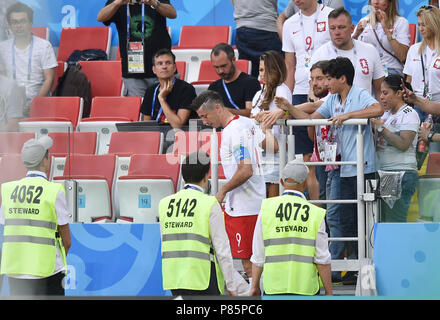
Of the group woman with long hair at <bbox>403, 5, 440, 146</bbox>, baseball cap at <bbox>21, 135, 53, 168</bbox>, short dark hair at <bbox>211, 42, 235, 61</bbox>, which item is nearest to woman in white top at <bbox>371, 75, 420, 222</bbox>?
woman with long hair at <bbox>403, 5, 440, 146</bbox>

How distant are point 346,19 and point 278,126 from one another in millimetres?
1434

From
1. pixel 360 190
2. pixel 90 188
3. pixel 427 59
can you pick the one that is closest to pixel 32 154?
pixel 90 188

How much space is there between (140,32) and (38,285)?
15.1 ft

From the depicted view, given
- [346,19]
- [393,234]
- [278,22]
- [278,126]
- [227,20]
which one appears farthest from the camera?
[227,20]

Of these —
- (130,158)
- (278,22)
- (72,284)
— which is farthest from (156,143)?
(278,22)

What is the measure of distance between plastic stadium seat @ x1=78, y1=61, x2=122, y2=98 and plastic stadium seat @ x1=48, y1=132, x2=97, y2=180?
11.8 ft

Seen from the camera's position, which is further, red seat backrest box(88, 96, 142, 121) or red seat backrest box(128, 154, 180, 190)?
red seat backrest box(88, 96, 142, 121)

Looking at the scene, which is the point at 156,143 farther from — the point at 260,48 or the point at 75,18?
the point at 75,18

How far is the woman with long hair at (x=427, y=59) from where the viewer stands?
7973mm

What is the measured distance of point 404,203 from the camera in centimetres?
653

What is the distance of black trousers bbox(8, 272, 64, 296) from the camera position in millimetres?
5781

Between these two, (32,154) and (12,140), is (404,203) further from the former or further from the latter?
(12,140)

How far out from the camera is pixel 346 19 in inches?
303

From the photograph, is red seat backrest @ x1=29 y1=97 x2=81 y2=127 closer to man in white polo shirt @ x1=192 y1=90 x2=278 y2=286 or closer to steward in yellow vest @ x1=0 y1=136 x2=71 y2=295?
man in white polo shirt @ x1=192 y1=90 x2=278 y2=286
